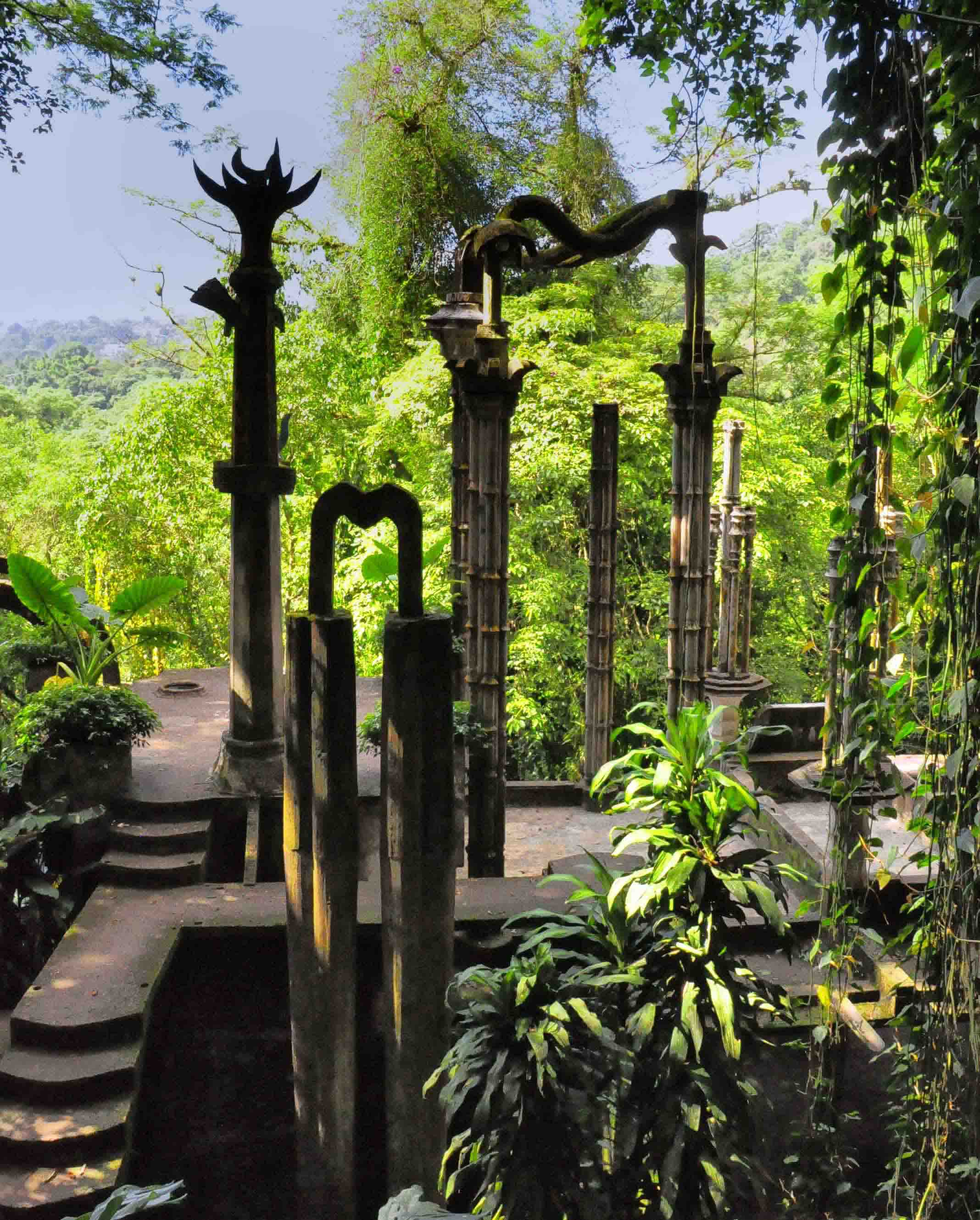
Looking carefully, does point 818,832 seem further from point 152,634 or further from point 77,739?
point 77,739

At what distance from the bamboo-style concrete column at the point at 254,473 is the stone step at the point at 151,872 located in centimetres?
58

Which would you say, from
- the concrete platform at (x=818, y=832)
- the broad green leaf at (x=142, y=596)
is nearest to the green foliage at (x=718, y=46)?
the concrete platform at (x=818, y=832)

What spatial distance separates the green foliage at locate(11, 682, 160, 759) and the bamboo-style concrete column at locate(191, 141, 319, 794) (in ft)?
1.61

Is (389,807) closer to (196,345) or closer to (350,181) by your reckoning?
(196,345)

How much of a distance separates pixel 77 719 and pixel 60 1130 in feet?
7.06

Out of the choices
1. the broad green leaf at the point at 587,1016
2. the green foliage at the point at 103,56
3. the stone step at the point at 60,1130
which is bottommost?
the stone step at the point at 60,1130

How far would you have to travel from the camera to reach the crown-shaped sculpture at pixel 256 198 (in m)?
5.58

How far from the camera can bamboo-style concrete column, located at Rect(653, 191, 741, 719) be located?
6281 mm

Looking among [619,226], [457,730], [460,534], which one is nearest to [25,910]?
[457,730]

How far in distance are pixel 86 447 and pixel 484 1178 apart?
57.2 feet

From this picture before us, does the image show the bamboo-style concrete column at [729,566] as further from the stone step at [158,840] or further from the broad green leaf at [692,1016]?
the broad green leaf at [692,1016]

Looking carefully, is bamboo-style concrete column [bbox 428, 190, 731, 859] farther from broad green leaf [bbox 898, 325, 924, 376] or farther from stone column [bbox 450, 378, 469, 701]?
broad green leaf [bbox 898, 325, 924, 376]

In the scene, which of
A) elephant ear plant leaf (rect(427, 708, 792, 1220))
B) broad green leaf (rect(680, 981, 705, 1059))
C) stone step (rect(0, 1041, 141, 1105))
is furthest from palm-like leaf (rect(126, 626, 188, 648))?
broad green leaf (rect(680, 981, 705, 1059))

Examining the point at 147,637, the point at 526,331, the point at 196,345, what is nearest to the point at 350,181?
the point at 196,345
